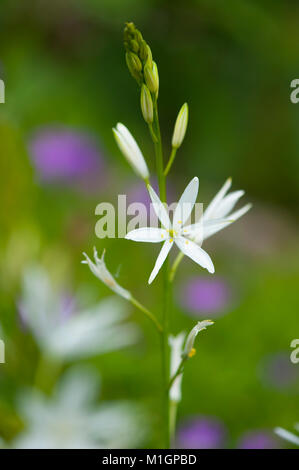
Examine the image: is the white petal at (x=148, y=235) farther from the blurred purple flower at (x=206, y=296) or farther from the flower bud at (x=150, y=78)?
the blurred purple flower at (x=206, y=296)

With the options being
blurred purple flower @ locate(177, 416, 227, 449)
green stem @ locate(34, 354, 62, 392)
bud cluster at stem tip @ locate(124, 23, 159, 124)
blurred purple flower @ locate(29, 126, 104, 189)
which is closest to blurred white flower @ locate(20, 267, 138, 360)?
green stem @ locate(34, 354, 62, 392)

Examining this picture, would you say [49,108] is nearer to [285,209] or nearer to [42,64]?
[42,64]

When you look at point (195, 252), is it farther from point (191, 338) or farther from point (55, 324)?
point (55, 324)

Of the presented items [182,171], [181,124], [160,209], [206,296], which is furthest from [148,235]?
[182,171]

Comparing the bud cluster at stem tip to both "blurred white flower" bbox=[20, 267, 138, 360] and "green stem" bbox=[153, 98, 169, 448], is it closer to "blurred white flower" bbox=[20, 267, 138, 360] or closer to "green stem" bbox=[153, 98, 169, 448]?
"green stem" bbox=[153, 98, 169, 448]

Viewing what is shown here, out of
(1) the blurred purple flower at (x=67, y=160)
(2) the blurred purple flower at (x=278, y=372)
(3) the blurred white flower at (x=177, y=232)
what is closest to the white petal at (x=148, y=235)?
(3) the blurred white flower at (x=177, y=232)
